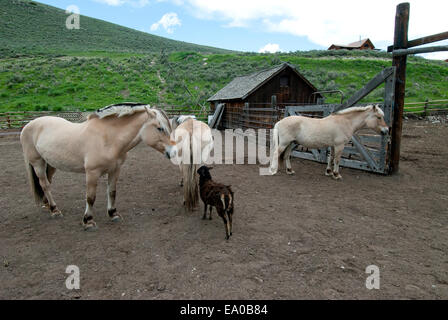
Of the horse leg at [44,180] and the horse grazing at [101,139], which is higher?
the horse grazing at [101,139]

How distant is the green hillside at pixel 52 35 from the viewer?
5388 centimetres

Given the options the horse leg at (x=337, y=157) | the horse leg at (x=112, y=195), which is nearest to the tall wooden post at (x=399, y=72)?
the horse leg at (x=337, y=157)

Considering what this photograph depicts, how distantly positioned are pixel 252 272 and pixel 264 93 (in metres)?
16.6

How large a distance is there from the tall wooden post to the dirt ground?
3.00 ft

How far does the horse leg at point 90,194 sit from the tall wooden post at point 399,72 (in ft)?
24.3

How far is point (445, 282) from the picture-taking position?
2.66m

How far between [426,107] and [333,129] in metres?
19.4

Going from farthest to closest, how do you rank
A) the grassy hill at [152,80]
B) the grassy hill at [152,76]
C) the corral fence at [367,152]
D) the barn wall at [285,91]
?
the grassy hill at [152,76] → the grassy hill at [152,80] → the barn wall at [285,91] → the corral fence at [367,152]

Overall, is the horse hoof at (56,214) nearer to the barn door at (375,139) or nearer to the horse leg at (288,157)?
the horse leg at (288,157)

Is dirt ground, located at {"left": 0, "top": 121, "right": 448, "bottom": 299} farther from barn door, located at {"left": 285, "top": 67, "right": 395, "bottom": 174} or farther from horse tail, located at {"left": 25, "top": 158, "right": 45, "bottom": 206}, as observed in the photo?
barn door, located at {"left": 285, "top": 67, "right": 395, "bottom": 174}

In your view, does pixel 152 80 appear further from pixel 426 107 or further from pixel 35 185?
pixel 35 185
